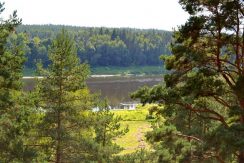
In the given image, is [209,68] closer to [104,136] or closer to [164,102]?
[164,102]

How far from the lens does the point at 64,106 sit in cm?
2062

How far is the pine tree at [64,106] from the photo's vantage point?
67.7 ft

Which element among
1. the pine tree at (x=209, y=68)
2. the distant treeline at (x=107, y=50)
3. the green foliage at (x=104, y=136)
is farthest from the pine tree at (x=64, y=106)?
the distant treeline at (x=107, y=50)

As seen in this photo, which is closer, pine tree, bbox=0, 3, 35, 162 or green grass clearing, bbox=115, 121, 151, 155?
pine tree, bbox=0, 3, 35, 162

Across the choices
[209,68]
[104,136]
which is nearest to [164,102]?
[209,68]

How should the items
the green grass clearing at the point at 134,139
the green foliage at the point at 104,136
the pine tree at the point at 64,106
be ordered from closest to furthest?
the pine tree at the point at 64,106 → the green foliage at the point at 104,136 → the green grass clearing at the point at 134,139

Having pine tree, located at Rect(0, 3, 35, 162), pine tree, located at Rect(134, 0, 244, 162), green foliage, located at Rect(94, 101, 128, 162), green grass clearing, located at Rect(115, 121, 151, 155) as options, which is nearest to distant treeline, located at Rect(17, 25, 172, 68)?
green grass clearing, located at Rect(115, 121, 151, 155)

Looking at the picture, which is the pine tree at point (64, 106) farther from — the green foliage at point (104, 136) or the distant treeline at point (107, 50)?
the distant treeline at point (107, 50)

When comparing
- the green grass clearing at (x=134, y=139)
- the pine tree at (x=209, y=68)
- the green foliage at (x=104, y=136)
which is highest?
the pine tree at (x=209, y=68)

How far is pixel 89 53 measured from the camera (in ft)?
594

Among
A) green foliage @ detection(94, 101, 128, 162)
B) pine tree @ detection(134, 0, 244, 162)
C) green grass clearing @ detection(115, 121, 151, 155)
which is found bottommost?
green grass clearing @ detection(115, 121, 151, 155)

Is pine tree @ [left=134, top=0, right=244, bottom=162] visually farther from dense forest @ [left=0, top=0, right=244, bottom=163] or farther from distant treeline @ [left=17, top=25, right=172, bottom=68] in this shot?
distant treeline @ [left=17, top=25, right=172, bottom=68]

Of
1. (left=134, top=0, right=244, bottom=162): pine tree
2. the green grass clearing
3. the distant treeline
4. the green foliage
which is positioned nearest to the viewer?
(left=134, top=0, right=244, bottom=162): pine tree

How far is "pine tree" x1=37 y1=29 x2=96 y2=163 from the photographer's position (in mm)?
20625
